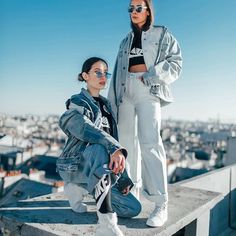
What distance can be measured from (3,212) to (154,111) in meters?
1.25

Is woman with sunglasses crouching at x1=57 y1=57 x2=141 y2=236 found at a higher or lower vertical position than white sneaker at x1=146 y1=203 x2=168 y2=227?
higher

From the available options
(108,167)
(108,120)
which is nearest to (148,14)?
(108,120)

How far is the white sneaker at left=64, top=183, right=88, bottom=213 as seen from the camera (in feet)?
7.23

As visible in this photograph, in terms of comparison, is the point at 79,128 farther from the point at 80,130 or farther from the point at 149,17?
the point at 149,17

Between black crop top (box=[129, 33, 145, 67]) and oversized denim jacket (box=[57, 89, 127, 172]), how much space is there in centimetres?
50

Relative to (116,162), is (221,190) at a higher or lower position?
lower

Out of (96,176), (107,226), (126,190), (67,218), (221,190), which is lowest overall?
(221,190)

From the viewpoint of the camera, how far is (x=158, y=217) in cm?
208

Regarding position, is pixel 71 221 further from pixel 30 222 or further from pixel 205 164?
pixel 205 164

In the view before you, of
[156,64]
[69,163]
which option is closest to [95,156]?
[69,163]

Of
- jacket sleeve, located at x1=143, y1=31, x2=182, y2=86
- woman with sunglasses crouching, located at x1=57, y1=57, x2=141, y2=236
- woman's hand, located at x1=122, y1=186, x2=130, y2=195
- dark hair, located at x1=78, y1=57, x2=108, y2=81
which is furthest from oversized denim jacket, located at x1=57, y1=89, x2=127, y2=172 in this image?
jacket sleeve, located at x1=143, y1=31, x2=182, y2=86

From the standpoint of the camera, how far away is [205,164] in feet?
99.5

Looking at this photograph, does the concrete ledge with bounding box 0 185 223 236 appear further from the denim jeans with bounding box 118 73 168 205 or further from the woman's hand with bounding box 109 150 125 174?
the woman's hand with bounding box 109 150 125 174

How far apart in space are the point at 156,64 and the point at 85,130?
0.75m
